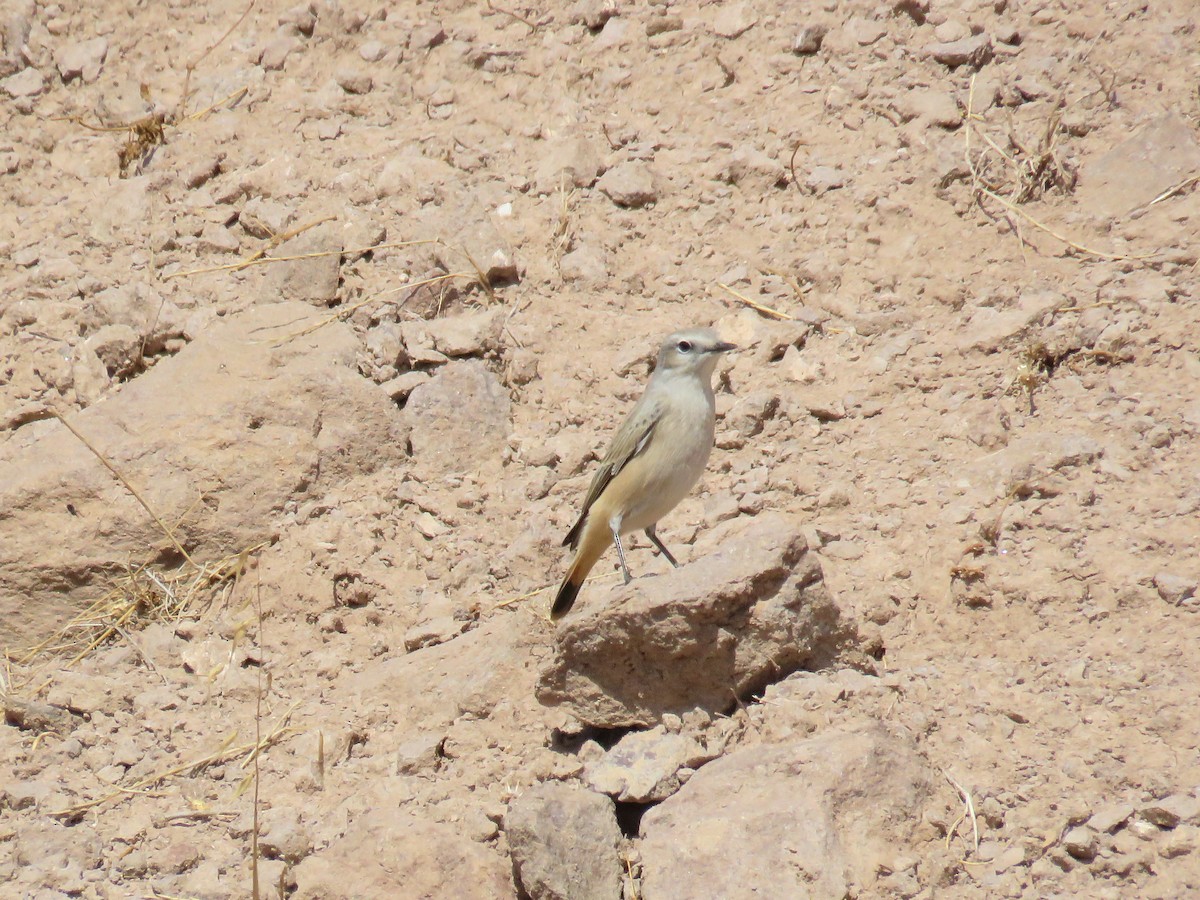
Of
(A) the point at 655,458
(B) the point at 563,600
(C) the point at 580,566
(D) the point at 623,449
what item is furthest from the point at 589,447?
(B) the point at 563,600

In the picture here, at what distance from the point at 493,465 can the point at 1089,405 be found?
3.83 m

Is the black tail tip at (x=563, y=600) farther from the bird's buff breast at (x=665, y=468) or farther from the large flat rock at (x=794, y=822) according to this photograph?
the large flat rock at (x=794, y=822)

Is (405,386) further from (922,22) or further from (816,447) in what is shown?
(922,22)

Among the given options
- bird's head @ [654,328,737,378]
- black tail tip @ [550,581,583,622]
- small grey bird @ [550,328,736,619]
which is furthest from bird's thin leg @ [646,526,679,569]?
bird's head @ [654,328,737,378]

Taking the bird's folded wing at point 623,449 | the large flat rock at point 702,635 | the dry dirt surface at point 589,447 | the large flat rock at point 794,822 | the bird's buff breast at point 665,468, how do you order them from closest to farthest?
the large flat rock at point 794,822 → the dry dirt surface at point 589,447 → the large flat rock at point 702,635 → the bird's buff breast at point 665,468 → the bird's folded wing at point 623,449

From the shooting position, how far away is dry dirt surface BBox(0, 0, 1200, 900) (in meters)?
5.69

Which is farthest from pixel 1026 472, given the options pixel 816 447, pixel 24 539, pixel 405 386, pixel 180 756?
pixel 24 539

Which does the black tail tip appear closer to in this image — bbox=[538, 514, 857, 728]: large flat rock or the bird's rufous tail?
the bird's rufous tail

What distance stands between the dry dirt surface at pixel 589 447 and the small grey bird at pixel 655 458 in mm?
380

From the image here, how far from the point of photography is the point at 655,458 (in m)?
7.21

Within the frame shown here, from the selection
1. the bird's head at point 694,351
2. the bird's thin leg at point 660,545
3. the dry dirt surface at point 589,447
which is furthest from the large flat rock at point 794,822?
the bird's head at point 694,351

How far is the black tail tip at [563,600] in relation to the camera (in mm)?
7062

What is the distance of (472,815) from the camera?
599 cm

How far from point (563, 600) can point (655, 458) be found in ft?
3.15
